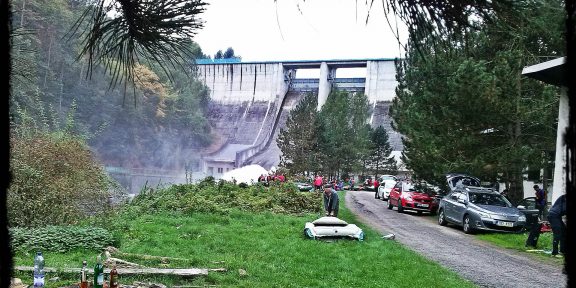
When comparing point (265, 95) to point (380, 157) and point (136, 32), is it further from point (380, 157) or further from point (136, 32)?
point (136, 32)

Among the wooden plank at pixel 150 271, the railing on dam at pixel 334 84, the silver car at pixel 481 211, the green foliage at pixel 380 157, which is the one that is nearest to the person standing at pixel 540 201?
the silver car at pixel 481 211

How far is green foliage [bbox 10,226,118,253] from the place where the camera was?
362 inches

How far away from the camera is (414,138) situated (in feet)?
65.6

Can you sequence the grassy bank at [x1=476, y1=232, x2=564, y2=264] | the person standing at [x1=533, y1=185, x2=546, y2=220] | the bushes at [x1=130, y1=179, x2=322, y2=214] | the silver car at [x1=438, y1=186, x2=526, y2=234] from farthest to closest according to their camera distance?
the bushes at [x1=130, y1=179, x2=322, y2=214] → the person standing at [x1=533, y1=185, x2=546, y2=220] → the silver car at [x1=438, y1=186, x2=526, y2=234] → the grassy bank at [x1=476, y1=232, x2=564, y2=264]

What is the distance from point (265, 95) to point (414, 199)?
53.1 metres

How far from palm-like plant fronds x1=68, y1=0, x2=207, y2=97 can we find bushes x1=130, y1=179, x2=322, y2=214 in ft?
52.0

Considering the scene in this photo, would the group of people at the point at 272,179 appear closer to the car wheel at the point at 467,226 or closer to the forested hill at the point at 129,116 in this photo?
the forested hill at the point at 129,116

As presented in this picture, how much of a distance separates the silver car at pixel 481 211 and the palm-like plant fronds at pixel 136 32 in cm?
1472

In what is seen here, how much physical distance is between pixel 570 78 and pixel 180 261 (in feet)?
28.9

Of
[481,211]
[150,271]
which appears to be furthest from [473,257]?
[150,271]

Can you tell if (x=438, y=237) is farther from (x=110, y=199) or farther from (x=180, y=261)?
(x=110, y=199)

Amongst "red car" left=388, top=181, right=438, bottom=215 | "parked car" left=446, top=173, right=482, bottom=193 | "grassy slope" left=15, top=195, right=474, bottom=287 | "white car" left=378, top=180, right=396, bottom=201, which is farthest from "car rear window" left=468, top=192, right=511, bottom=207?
"white car" left=378, top=180, right=396, bottom=201

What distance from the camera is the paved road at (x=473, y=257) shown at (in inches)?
354

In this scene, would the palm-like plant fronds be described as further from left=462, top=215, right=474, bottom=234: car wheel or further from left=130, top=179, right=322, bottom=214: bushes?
left=130, top=179, right=322, bottom=214: bushes
